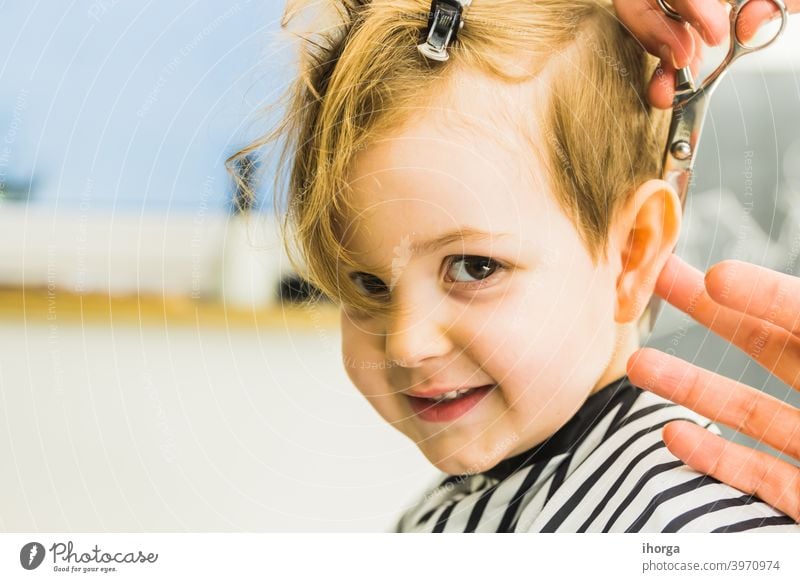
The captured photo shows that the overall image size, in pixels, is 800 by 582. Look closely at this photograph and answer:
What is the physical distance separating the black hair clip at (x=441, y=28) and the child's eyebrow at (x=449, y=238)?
0.09 meters

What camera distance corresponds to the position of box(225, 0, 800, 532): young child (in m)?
0.41

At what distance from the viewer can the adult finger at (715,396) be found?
447 millimetres

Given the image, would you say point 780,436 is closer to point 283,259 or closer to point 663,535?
point 663,535

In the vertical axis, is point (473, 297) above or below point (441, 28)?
below

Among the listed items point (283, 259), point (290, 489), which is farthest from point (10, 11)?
point (290, 489)

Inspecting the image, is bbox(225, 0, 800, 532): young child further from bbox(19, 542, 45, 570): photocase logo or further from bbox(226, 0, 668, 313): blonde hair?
bbox(19, 542, 45, 570): photocase logo

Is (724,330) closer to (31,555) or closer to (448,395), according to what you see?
(448,395)

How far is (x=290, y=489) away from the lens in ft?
1.58

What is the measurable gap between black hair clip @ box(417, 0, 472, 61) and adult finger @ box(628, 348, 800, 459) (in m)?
0.21

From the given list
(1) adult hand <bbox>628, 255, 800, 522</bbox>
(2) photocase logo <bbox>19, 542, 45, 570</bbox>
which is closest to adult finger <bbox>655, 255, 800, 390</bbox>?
(1) adult hand <bbox>628, 255, 800, 522</bbox>

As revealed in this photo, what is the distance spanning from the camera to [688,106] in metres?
0.44

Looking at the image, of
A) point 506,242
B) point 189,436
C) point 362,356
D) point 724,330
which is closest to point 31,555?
point 189,436

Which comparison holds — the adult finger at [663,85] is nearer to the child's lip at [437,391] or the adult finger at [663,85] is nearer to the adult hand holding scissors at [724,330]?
the adult hand holding scissors at [724,330]

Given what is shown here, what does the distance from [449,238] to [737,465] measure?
0.68ft
